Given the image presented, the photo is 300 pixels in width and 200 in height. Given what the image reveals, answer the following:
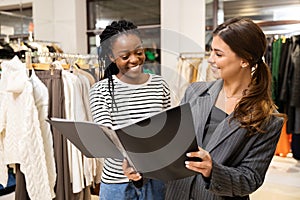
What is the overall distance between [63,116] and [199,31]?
2005 millimetres

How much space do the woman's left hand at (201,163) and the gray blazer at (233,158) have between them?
3 cm

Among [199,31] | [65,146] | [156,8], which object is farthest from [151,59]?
[156,8]

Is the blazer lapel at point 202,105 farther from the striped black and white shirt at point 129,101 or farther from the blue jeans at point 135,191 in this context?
the blue jeans at point 135,191

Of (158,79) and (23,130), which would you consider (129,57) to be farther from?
(23,130)

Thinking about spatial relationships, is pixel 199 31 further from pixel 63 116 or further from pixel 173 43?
pixel 173 43

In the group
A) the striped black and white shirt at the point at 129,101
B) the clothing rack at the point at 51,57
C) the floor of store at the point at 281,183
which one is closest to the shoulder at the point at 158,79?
the striped black and white shirt at the point at 129,101

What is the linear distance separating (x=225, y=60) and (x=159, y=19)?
3.03 m

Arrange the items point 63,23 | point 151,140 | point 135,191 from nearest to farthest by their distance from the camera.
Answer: point 151,140
point 135,191
point 63,23

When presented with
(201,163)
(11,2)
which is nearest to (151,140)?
(201,163)

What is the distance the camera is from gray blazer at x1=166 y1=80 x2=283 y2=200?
0.79 meters

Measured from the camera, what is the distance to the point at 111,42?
0.89m

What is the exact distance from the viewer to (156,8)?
376cm

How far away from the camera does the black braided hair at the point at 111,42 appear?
868 millimetres

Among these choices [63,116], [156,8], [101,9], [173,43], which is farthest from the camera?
[101,9]
